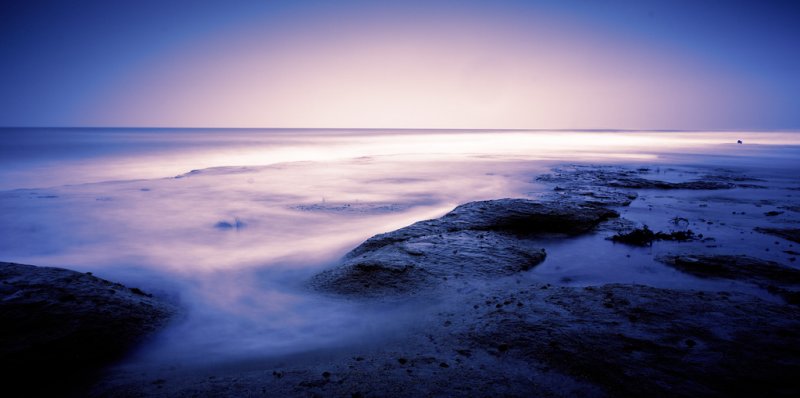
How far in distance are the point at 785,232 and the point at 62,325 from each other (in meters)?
10.7

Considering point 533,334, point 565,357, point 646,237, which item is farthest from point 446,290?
point 646,237

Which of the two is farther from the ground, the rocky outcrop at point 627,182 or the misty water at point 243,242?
the rocky outcrop at point 627,182

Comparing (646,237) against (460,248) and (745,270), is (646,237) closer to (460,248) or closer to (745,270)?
(745,270)

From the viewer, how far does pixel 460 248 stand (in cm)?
621

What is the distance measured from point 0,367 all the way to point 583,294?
531cm

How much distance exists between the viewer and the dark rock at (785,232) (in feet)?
23.2

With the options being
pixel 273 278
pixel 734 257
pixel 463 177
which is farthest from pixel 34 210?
pixel 734 257

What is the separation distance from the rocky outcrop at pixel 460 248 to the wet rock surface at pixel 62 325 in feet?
7.12

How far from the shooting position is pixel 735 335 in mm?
3457

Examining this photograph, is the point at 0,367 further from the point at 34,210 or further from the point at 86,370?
the point at 34,210

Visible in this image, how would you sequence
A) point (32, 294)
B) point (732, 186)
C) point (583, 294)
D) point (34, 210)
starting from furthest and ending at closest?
point (732, 186), point (34, 210), point (583, 294), point (32, 294)

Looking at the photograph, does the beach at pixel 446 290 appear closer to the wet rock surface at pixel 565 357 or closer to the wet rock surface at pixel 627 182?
the wet rock surface at pixel 565 357

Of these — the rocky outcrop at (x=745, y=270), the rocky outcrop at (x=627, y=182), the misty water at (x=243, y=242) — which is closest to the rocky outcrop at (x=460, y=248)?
the misty water at (x=243, y=242)

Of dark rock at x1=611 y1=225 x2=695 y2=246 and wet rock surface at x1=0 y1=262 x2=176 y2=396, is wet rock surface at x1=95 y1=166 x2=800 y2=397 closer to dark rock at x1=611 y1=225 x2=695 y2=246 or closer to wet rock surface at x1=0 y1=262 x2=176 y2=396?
dark rock at x1=611 y1=225 x2=695 y2=246
